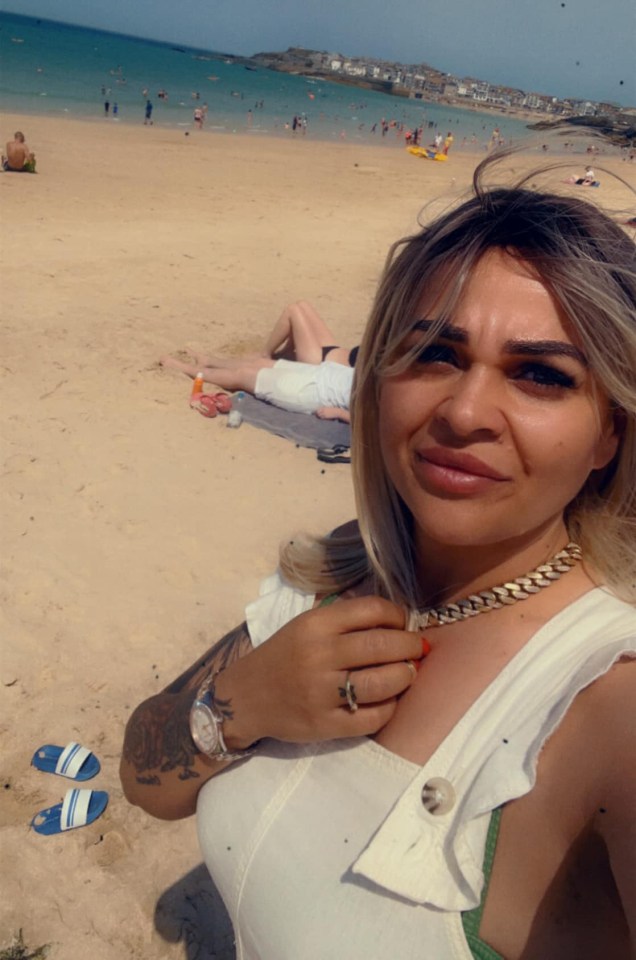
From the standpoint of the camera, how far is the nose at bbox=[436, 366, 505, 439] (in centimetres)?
149

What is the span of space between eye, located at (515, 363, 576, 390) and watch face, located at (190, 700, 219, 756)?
1053 millimetres

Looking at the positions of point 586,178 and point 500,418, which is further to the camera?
point 586,178

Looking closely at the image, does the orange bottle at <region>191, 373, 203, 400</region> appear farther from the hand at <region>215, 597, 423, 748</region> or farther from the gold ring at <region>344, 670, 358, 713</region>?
the gold ring at <region>344, 670, 358, 713</region>

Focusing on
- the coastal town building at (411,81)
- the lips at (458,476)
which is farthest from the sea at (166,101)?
the coastal town building at (411,81)

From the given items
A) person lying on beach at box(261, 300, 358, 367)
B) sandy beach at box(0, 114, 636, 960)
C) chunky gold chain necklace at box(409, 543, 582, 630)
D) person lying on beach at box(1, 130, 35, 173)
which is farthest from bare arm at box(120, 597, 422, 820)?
person lying on beach at box(1, 130, 35, 173)

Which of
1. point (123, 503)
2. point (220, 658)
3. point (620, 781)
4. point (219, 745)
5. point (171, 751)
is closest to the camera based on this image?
point (620, 781)

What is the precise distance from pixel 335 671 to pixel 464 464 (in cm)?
50

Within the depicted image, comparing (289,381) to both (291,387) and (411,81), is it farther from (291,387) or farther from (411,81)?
(411,81)

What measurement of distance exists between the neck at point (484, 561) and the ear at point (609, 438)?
17cm

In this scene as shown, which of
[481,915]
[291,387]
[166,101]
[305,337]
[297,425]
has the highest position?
[166,101]

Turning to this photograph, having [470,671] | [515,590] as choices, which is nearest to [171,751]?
[470,671]

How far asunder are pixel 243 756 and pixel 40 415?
4.92 meters

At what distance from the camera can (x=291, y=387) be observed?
693cm

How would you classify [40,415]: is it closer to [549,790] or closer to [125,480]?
[125,480]
